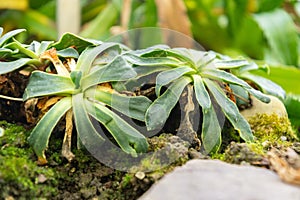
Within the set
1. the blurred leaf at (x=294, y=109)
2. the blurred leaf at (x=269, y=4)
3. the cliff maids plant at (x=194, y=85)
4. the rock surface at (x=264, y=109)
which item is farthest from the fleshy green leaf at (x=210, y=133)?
the blurred leaf at (x=269, y=4)

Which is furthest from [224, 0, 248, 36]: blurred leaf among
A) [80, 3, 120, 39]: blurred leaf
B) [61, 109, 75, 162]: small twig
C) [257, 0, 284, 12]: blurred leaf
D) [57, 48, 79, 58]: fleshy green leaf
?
[61, 109, 75, 162]: small twig

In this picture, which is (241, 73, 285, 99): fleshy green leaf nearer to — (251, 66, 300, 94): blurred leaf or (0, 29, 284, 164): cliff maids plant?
(0, 29, 284, 164): cliff maids plant

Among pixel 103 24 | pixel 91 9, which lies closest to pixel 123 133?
pixel 103 24

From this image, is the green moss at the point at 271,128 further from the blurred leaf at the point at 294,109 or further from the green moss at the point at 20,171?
the green moss at the point at 20,171

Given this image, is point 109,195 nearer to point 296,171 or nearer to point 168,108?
point 168,108

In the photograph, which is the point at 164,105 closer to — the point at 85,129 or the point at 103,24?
the point at 85,129
